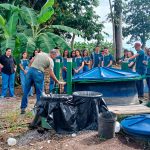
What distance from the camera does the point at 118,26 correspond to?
24562 mm

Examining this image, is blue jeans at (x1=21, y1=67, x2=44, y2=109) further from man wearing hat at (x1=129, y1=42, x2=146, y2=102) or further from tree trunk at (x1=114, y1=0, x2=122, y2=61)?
tree trunk at (x1=114, y1=0, x2=122, y2=61)

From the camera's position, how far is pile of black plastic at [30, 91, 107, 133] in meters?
6.97

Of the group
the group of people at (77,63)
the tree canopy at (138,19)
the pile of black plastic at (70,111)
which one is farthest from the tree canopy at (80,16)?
the tree canopy at (138,19)

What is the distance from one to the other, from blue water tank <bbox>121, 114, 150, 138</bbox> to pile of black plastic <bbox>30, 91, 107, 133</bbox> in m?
0.79

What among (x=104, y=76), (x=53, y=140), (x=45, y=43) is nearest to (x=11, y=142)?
(x=53, y=140)

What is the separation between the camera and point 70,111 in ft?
23.2

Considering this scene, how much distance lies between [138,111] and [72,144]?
2096 mm

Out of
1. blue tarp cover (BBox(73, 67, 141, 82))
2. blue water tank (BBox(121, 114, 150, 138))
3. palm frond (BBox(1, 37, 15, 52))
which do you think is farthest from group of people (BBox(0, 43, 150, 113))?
blue water tank (BBox(121, 114, 150, 138))

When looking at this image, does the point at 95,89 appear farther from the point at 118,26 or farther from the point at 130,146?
the point at 118,26

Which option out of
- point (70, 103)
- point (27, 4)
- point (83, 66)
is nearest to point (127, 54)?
point (83, 66)

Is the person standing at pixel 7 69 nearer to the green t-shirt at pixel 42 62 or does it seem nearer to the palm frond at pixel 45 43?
the palm frond at pixel 45 43

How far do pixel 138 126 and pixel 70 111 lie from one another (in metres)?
1.46

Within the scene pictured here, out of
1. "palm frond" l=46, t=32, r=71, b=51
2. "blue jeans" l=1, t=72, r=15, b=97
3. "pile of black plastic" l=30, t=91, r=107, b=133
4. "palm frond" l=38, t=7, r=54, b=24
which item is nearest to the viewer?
"pile of black plastic" l=30, t=91, r=107, b=133

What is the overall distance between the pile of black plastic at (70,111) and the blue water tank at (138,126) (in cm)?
79
